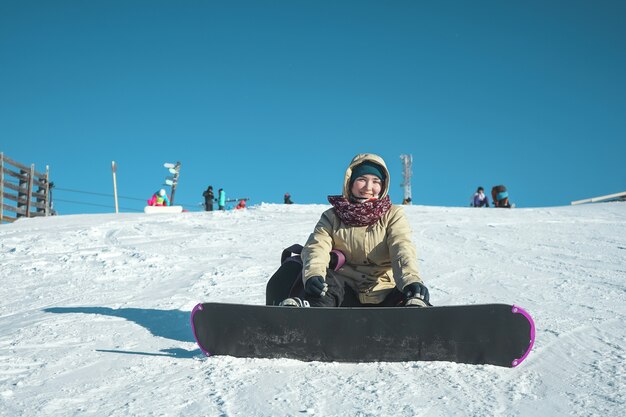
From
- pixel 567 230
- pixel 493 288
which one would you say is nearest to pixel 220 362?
pixel 493 288

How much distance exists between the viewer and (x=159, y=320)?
351 cm

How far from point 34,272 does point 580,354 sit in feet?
18.1

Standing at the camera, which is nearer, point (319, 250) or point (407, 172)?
point (319, 250)

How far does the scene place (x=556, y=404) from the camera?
73.8 inches

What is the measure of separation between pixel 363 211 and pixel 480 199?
1590cm

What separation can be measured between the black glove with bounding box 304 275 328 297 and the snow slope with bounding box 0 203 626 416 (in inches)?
15.0

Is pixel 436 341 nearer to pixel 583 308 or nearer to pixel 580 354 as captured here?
pixel 580 354

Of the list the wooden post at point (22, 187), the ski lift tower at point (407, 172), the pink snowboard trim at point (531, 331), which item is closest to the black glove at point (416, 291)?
the pink snowboard trim at point (531, 331)

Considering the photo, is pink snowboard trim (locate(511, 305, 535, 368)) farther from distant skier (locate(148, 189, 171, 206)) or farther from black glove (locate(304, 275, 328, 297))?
distant skier (locate(148, 189, 171, 206))

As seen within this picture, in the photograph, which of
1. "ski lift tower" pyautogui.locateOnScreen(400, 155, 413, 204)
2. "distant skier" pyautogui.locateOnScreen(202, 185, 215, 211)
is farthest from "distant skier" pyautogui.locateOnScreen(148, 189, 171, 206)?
"ski lift tower" pyautogui.locateOnScreen(400, 155, 413, 204)

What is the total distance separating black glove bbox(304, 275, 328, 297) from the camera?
2572 mm

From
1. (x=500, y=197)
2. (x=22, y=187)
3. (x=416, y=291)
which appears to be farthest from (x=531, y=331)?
(x=22, y=187)

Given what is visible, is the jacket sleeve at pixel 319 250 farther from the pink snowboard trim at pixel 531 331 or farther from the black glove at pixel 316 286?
the pink snowboard trim at pixel 531 331

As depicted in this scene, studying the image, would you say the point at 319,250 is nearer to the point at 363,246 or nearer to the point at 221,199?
the point at 363,246
